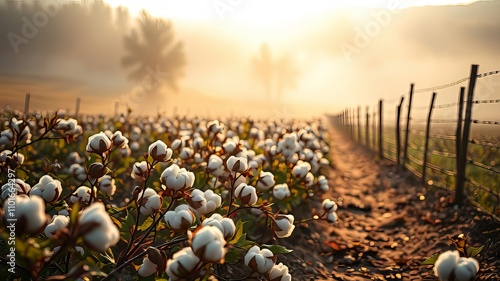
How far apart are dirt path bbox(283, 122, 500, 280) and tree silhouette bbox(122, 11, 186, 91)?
36733 millimetres

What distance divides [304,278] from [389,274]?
936 millimetres

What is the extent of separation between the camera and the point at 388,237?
4809 millimetres

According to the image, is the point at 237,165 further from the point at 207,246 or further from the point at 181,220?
the point at 207,246

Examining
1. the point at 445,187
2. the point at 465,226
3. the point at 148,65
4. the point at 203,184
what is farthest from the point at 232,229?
the point at 148,65

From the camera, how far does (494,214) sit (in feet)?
14.1

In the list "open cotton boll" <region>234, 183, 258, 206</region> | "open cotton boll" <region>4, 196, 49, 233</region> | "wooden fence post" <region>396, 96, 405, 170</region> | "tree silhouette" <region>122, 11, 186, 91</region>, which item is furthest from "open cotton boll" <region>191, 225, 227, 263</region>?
"tree silhouette" <region>122, 11, 186, 91</region>

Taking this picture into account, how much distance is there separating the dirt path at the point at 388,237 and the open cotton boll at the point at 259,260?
5.13 feet

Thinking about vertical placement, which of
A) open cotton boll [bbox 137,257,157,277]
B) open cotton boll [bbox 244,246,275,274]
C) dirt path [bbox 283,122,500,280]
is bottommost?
dirt path [bbox 283,122,500,280]

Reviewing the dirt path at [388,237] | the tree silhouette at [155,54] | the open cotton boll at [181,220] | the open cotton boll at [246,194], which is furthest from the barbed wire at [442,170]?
the tree silhouette at [155,54]

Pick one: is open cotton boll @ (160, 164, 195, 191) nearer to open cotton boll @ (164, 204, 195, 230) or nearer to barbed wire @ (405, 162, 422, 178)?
open cotton boll @ (164, 204, 195, 230)

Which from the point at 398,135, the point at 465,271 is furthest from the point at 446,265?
the point at 398,135

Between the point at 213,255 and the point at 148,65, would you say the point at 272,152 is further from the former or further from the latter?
the point at 148,65

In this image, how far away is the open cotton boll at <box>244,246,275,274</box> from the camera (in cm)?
183

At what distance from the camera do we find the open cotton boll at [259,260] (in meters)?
1.83
